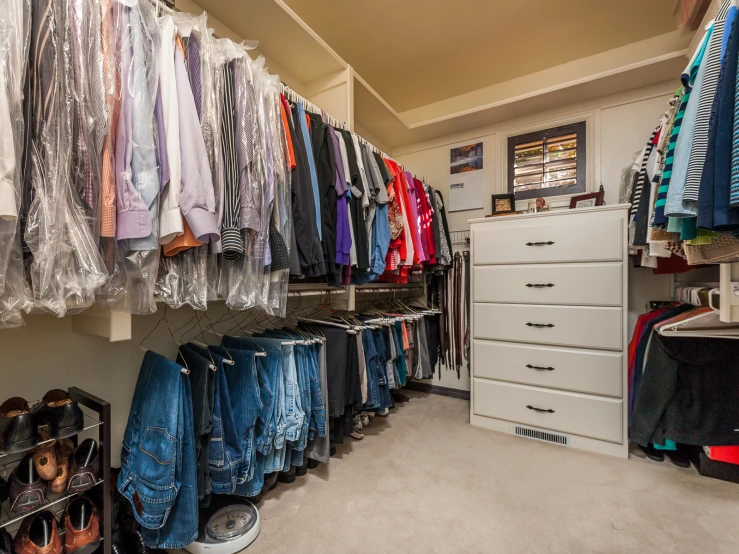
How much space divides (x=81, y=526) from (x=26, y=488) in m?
0.19

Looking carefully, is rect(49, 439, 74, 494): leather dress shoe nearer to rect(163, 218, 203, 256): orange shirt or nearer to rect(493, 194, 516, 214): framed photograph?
rect(163, 218, 203, 256): orange shirt

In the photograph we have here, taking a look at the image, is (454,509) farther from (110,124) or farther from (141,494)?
(110,124)

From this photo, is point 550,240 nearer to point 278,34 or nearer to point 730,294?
point 730,294

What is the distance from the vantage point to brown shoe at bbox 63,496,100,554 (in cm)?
93

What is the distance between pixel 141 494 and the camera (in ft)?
3.36

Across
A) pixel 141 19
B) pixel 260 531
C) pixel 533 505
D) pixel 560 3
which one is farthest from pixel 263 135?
pixel 560 3

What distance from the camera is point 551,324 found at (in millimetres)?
2078

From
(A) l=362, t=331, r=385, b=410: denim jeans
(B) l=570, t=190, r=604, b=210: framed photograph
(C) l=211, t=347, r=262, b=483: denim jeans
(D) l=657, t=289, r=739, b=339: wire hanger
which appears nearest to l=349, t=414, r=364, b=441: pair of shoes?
(A) l=362, t=331, r=385, b=410: denim jeans

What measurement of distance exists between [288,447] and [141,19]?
1618 millimetres

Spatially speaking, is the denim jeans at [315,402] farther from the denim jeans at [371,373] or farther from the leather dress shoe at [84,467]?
the leather dress shoe at [84,467]

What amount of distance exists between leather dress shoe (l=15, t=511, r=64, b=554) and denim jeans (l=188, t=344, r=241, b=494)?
416 millimetres

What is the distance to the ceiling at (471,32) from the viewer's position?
6.61 ft

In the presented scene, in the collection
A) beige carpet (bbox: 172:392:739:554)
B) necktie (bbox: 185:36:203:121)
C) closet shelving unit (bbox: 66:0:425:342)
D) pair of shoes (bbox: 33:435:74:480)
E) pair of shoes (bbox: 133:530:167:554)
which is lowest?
beige carpet (bbox: 172:392:739:554)

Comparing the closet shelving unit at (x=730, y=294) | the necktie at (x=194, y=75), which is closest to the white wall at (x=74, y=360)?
the necktie at (x=194, y=75)
